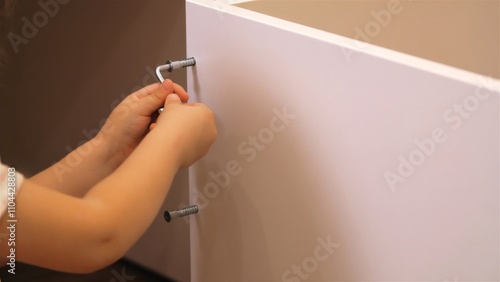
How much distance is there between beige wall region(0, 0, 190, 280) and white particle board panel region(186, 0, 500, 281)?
324 millimetres

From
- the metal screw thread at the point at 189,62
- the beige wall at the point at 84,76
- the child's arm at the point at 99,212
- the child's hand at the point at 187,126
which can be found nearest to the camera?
the child's arm at the point at 99,212

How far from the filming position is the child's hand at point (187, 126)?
67 centimetres

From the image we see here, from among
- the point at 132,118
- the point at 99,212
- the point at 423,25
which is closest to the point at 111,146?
the point at 132,118

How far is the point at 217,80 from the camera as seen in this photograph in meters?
0.77

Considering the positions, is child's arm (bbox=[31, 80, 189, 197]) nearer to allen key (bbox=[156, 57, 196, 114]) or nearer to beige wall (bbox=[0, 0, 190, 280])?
allen key (bbox=[156, 57, 196, 114])

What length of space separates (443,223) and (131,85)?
0.69 metres

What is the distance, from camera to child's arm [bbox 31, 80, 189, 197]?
74 centimetres

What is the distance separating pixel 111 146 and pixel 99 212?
0.19m

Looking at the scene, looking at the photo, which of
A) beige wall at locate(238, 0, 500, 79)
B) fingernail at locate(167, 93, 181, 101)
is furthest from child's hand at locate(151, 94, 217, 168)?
beige wall at locate(238, 0, 500, 79)

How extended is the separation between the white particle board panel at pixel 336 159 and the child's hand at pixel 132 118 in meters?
0.06

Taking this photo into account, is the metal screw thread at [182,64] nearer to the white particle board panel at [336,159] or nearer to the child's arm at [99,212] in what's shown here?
the white particle board panel at [336,159]

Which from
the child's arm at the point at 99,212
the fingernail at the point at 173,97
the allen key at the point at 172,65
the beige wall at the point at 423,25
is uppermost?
the beige wall at the point at 423,25

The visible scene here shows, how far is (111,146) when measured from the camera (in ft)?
2.48

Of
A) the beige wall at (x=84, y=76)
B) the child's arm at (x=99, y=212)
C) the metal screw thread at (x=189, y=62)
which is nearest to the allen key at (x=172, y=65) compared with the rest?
the metal screw thread at (x=189, y=62)
